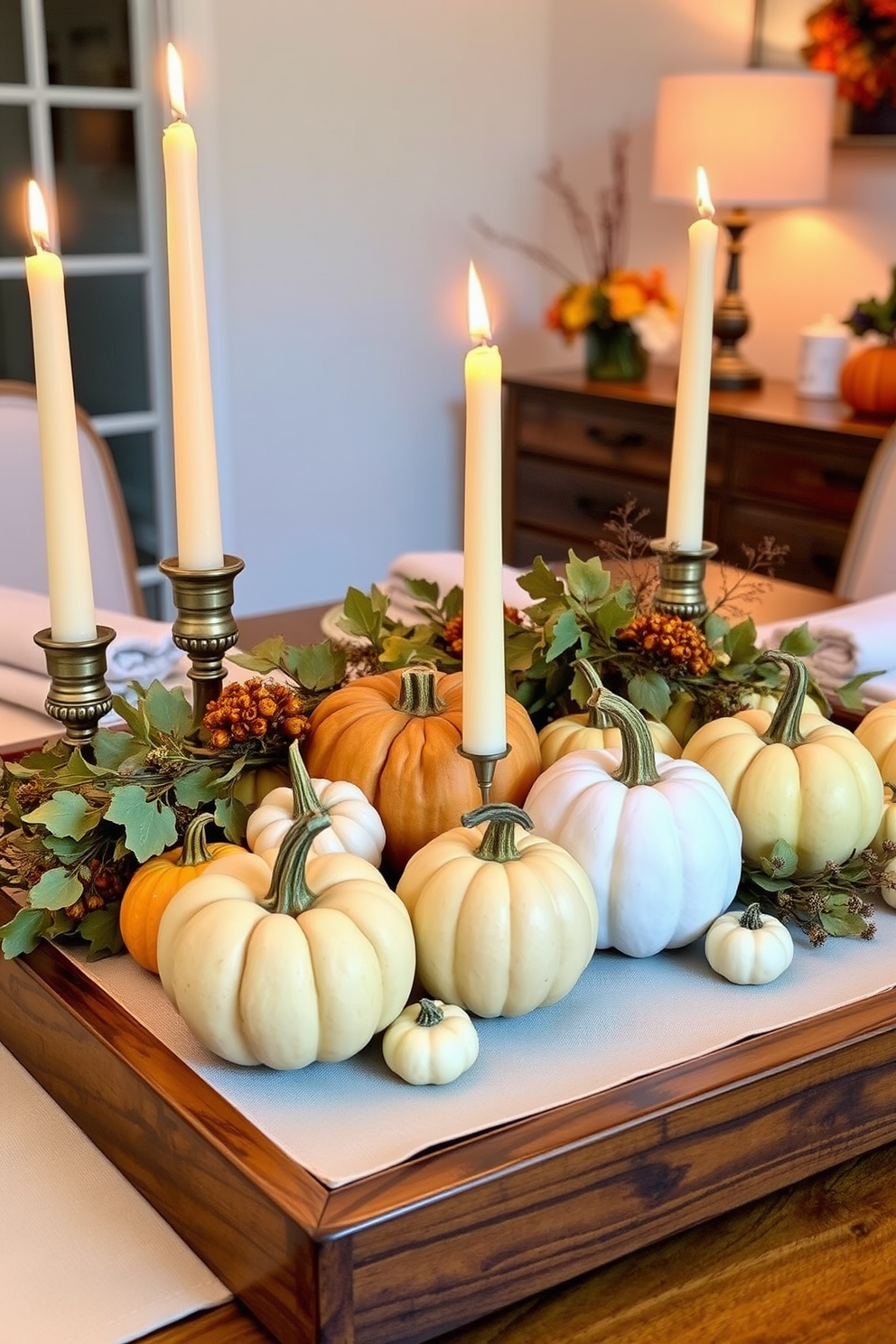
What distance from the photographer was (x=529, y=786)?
0.82 meters

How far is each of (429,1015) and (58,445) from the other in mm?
367

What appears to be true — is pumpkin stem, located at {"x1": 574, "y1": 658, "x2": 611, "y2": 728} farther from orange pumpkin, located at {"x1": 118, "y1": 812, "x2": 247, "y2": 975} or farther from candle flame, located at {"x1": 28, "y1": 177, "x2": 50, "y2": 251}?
candle flame, located at {"x1": 28, "y1": 177, "x2": 50, "y2": 251}

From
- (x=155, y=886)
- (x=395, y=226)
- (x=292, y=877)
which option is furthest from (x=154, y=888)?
(x=395, y=226)

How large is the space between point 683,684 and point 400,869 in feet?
0.76

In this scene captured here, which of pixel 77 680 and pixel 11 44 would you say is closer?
pixel 77 680

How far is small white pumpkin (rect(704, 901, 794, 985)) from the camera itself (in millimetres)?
718

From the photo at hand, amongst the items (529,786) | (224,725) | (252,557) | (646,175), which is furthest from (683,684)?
(646,175)

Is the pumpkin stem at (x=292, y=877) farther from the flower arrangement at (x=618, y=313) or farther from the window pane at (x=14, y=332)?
the flower arrangement at (x=618, y=313)

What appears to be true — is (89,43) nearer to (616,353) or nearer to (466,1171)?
(616,353)

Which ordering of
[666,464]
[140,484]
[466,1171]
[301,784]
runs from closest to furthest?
1. [466,1171]
2. [301,784]
3. [666,464]
4. [140,484]

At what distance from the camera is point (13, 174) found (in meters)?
3.00

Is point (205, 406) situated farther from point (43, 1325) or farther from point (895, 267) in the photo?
point (895, 267)

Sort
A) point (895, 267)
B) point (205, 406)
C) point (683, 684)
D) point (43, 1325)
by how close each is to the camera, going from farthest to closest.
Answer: point (895, 267), point (683, 684), point (205, 406), point (43, 1325)

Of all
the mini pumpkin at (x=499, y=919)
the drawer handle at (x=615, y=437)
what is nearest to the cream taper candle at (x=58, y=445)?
the mini pumpkin at (x=499, y=919)
